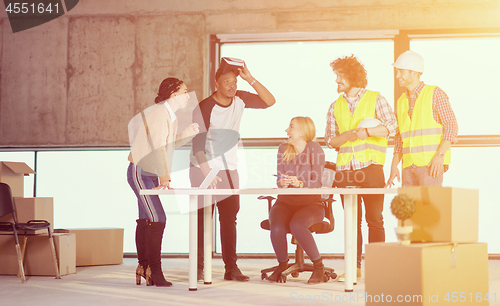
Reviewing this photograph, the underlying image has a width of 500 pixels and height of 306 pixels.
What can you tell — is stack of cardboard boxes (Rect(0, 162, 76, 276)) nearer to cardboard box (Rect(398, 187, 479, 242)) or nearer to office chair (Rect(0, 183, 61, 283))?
office chair (Rect(0, 183, 61, 283))

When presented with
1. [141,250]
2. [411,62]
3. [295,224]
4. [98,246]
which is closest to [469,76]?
[411,62]

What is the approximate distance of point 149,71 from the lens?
226 inches

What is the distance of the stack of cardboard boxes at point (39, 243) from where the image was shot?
438 centimetres

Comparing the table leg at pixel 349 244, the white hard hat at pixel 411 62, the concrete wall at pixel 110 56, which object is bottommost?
the table leg at pixel 349 244

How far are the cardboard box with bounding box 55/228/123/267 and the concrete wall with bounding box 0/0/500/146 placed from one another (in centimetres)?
112

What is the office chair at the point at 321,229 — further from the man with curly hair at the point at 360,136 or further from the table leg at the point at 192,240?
the table leg at the point at 192,240

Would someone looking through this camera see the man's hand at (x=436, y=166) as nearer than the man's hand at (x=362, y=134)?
Yes

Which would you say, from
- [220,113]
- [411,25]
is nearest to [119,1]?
[220,113]

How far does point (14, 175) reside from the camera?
4.68 meters

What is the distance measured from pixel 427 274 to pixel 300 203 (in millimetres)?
1725

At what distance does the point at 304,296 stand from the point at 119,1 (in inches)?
160

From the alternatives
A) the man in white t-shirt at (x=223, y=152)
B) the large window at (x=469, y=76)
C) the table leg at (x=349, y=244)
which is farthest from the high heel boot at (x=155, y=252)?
the large window at (x=469, y=76)

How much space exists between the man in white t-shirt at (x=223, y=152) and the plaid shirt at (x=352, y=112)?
0.72 m

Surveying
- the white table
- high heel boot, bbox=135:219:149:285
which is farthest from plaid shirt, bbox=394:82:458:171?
high heel boot, bbox=135:219:149:285
